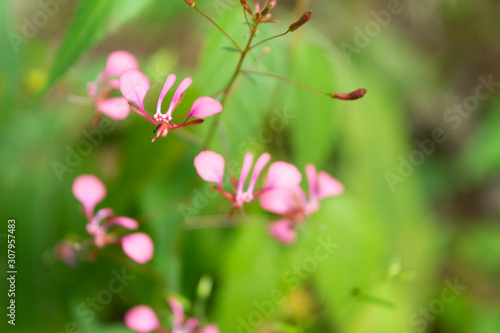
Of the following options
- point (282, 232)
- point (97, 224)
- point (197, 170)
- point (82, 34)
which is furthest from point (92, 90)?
point (282, 232)

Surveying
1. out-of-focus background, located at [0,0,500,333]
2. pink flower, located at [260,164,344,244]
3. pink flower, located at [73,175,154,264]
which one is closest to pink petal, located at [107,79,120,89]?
out-of-focus background, located at [0,0,500,333]

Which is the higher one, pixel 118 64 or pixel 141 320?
pixel 118 64

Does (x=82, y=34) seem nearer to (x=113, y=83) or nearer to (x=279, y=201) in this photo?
(x=113, y=83)

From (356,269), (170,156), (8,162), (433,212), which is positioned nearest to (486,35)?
(433,212)

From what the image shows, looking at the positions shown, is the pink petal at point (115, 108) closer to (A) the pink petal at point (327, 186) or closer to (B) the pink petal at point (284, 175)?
(B) the pink petal at point (284, 175)

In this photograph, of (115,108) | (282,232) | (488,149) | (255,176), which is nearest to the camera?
(255,176)

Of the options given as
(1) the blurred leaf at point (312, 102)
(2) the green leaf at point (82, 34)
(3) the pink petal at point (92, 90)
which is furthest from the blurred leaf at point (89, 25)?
(1) the blurred leaf at point (312, 102)
